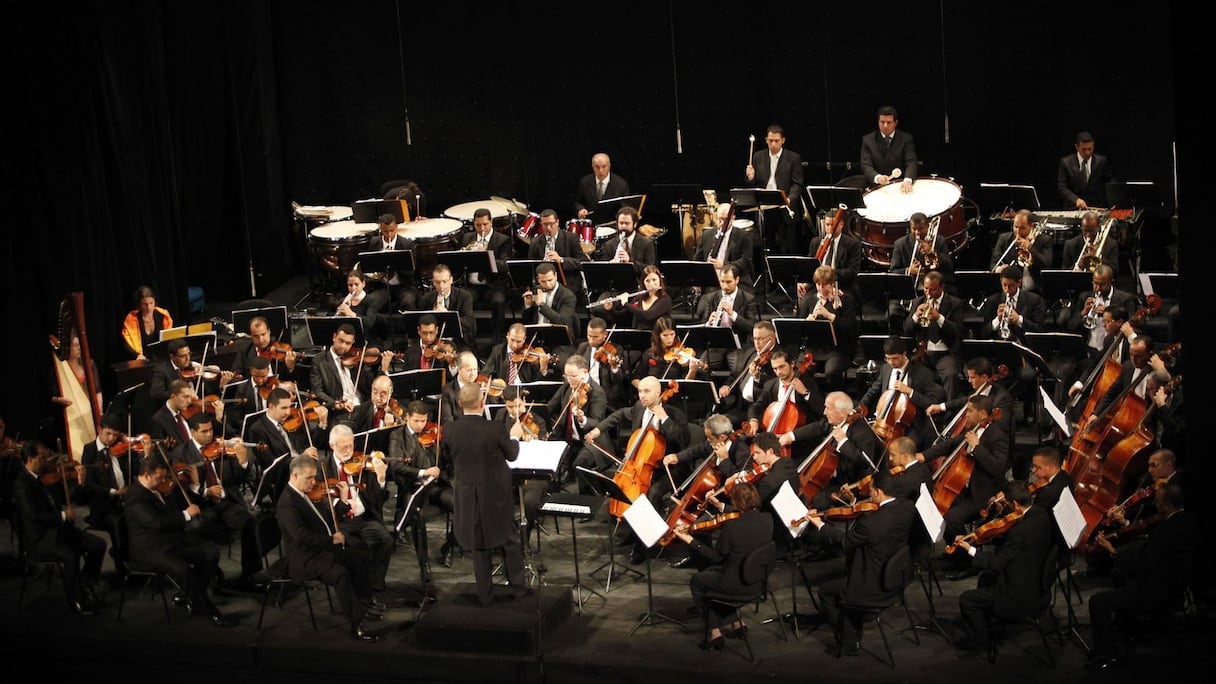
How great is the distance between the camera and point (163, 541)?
9477 mm

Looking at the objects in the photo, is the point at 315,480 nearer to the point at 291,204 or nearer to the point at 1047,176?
the point at 291,204

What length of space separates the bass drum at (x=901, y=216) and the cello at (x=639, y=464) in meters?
3.46

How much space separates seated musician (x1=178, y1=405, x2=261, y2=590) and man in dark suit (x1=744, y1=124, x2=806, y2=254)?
548 centimetres

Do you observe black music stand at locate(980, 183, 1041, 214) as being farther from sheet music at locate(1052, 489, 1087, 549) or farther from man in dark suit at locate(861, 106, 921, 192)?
sheet music at locate(1052, 489, 1087, 549)

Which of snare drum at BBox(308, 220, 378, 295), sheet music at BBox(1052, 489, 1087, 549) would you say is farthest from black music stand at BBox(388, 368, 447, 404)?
sheet music at BBox(1052, 489, 1087, 549)

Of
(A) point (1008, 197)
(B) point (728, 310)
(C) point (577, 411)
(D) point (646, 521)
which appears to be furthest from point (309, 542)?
(A) point (1008, 197)

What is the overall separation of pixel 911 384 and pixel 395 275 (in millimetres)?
4669

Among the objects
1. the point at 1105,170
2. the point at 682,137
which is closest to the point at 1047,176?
the point at 1105,170

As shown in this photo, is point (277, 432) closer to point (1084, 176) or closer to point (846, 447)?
point (846, 447)

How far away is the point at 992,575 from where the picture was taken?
8672 millimetres

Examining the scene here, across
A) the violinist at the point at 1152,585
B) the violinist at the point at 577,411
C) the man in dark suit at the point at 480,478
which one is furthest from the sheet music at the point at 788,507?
the violinist at the point at 577,411

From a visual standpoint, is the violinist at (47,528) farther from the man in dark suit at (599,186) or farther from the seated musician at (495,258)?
the man in dark suit at (599,186)

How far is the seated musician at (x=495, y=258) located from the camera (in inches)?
521

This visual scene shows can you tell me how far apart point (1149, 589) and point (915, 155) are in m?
6.38
